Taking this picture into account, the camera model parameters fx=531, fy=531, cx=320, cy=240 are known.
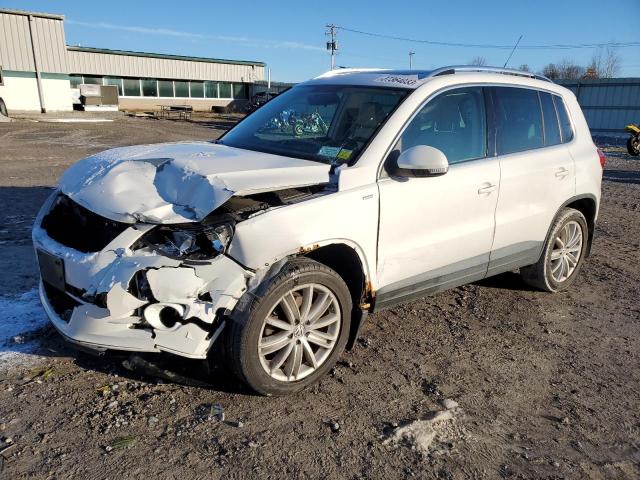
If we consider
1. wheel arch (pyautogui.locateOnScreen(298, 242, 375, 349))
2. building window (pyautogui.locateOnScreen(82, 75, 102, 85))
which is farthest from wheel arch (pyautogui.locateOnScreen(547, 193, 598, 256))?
building window (pyautogui.locateOnScreen(82, 75, 102, 85))

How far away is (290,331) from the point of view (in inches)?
125

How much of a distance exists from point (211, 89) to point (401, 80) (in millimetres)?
46527

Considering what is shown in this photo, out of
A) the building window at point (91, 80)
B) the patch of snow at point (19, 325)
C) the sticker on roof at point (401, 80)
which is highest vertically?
the building window at point (91, 80)

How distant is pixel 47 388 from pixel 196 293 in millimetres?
1198

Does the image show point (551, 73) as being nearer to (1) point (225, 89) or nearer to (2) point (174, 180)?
(1) point (225, 89)

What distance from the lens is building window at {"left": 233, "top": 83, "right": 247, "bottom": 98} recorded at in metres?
49.5

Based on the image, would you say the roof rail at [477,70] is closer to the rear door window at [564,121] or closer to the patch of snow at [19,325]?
the rear door window at [564,121]

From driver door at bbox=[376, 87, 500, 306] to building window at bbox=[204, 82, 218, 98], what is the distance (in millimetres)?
46198

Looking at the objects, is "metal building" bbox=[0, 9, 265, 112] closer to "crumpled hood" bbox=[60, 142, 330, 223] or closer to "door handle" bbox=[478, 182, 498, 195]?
"crumpled hood" bbox=[60, 142, 330, 223]

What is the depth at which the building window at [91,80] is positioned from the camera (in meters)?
40.2

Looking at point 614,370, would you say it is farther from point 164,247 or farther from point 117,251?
point 117,251

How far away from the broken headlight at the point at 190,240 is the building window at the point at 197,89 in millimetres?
46272

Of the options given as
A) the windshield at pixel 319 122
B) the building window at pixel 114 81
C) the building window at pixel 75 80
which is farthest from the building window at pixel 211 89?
the windshield at pixel 319 122

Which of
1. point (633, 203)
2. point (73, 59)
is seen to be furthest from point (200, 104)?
point (633, 203)
